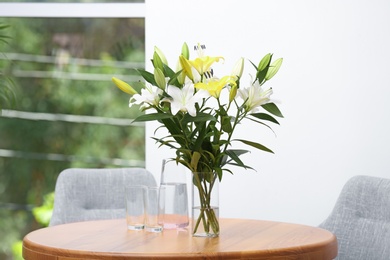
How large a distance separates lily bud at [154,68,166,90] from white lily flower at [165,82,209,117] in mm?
24

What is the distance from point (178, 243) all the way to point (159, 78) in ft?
1.73

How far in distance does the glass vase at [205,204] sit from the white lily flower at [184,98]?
0.25m

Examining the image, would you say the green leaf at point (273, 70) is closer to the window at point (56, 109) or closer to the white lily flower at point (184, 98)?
the white lily flower at point (184, 98)

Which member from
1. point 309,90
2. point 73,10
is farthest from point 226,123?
point 73,10

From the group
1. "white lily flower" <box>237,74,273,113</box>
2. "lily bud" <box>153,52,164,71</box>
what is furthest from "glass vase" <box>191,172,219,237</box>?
"lily bud" <box>153,52,164,71</box>

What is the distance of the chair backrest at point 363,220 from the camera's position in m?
3.38

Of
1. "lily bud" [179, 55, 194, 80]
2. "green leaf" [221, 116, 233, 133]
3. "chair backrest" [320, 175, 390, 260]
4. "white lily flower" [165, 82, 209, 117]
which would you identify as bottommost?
"chair backrest" [320, 175, 390, 260]

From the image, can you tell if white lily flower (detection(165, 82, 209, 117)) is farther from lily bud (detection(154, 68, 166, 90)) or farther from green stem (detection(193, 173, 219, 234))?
green stem (detection(193, 173, 219, 234))

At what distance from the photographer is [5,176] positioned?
4922 mm

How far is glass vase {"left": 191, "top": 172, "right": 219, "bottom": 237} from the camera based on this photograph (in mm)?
2592

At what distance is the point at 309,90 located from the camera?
4.42m

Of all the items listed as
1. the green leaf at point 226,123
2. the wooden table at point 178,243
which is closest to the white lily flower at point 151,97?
the green leaf at point 226,123

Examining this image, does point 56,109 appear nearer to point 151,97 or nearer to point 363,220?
point 363,220

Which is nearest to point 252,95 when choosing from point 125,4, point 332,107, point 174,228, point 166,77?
point 166,77
